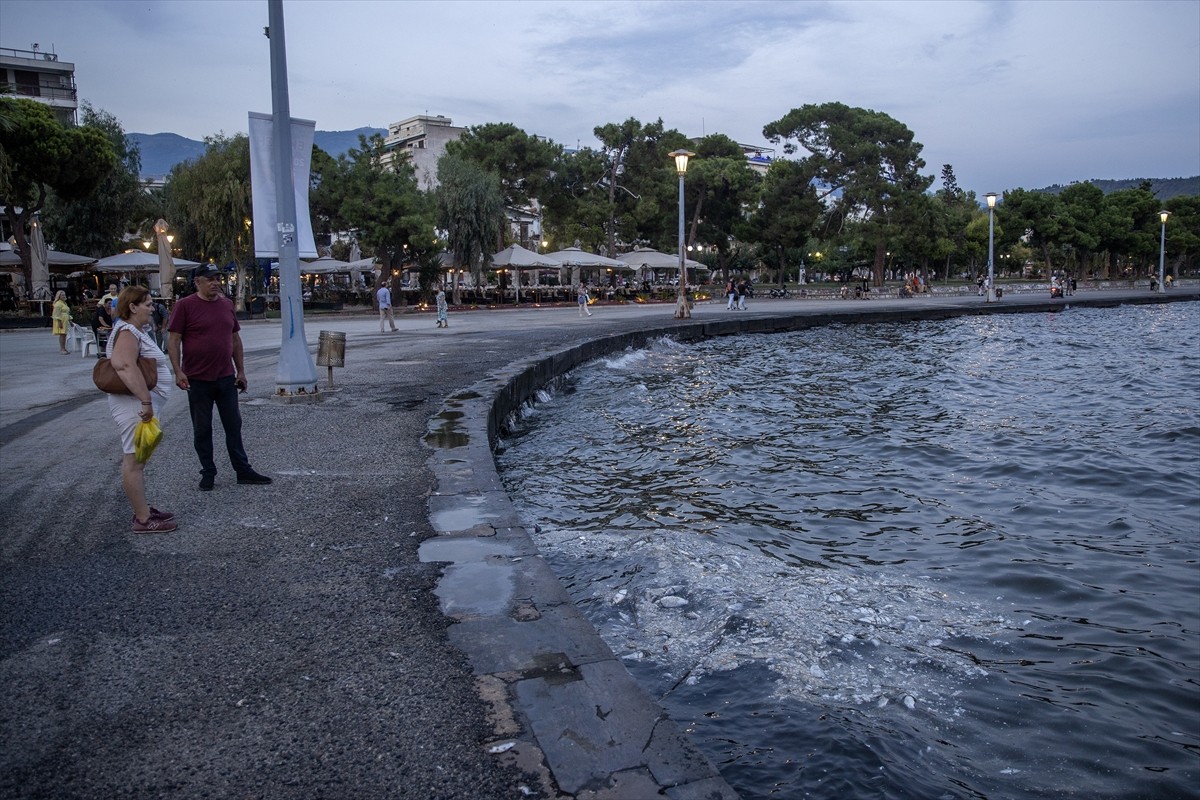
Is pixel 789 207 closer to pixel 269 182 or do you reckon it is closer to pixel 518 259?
pixel 518 259

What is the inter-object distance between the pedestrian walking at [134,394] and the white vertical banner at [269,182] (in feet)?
15.6

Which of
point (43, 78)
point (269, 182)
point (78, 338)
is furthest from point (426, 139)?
point (269, 182)

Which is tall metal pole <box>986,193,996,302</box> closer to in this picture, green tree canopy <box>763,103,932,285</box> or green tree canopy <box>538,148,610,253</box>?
green tree canopy <box>763,103,932,285</box>

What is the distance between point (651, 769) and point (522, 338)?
60.4ft

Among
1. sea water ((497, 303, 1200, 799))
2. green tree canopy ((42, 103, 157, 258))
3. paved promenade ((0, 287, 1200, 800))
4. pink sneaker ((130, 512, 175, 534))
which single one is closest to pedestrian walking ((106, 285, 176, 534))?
pink sneaker ((130, 512, 175, 534))

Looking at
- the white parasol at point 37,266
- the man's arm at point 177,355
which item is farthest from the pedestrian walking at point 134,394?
the white parasol at point 37,266

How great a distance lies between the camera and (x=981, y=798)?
136 inches

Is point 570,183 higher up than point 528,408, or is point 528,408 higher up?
point 570,183

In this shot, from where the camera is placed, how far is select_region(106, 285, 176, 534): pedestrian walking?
498cm

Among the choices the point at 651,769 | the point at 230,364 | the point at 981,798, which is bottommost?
the point at 981,798

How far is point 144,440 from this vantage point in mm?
4969

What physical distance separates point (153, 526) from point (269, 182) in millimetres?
6206

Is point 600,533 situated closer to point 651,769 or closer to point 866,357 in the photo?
point 651,769

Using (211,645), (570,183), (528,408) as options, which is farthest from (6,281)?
(211,645)
